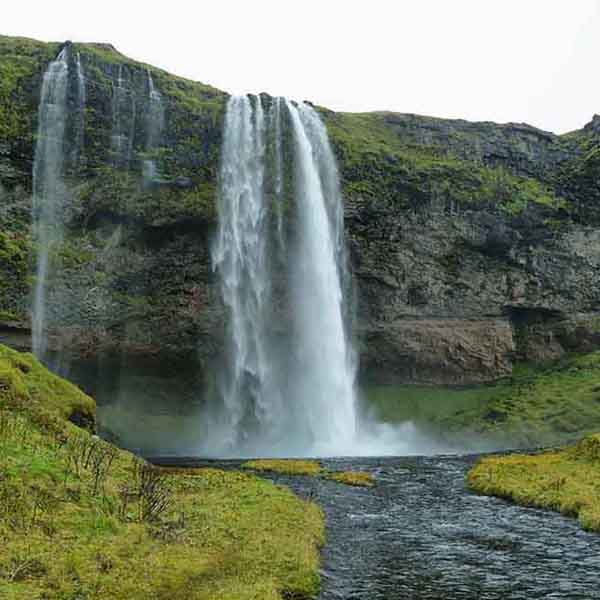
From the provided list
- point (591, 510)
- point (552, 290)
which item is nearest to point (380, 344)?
point (552, 290)

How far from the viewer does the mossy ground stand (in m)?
31.1

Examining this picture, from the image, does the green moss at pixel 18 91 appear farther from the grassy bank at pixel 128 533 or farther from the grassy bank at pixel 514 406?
the grassy bank at pixel 514 406

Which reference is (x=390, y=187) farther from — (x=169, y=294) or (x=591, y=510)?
(x=591, y=510)

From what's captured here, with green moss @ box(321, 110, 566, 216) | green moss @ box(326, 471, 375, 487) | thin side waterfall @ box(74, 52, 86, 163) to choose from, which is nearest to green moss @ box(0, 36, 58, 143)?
thin side waterfall @ box(74, 52, 86, 163)

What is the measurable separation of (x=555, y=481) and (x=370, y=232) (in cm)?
3881

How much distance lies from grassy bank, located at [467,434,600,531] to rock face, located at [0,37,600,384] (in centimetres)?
3097

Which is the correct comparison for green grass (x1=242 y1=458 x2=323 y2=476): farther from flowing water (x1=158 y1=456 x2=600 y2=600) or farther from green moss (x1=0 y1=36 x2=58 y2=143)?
green moss (x1=0 y1=36 x2=58 y2=143)

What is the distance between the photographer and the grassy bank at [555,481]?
75.7 ft

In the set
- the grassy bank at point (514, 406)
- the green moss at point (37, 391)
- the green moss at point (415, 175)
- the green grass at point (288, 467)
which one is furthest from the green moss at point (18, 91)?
the grassy bank at point (514, 406)

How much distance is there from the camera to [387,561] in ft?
53.5

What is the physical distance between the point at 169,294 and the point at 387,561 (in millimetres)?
44860

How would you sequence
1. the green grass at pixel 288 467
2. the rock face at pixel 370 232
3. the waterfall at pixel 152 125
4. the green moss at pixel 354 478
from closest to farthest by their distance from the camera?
the green moss at pixel 354 478
the green grass at pixel 288 467
the rock face at pixel 370 232
the waterfall at pixel 152 125

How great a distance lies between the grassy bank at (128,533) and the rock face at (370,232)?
111 feet

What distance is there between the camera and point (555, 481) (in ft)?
89.0
